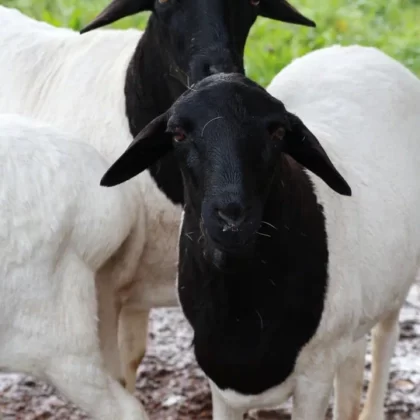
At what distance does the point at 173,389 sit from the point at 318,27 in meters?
4.40

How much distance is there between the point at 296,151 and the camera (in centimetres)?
340

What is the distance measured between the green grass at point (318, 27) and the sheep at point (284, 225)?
3627 millimetres

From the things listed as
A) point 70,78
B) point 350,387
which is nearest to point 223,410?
point 350,387

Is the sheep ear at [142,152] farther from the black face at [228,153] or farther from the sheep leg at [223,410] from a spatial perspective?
the sheep leg at [223,410]

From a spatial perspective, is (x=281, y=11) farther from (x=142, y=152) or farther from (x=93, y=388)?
(x=93, y=388)

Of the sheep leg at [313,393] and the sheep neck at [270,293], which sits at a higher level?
the sheep neck at [270,293]

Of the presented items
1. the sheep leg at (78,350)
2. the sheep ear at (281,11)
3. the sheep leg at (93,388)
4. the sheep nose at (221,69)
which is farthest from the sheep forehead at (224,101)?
the sheep ear at (281,11)

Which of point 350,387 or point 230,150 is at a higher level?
point 230,150

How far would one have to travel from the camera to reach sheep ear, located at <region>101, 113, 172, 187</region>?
11.2ft

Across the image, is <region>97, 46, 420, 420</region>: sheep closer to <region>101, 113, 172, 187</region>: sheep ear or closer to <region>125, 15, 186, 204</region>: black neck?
<region>101, 113, 172, 187</region>: sheep ear

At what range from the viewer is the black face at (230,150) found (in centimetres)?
304

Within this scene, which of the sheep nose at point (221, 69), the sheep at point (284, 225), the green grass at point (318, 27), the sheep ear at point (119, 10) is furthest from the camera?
the green grass at point (318, 27)

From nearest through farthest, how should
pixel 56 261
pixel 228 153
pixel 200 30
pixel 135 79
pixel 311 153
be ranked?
pixel 228 153, pixel 311 153, pixel 56 261, pixel 200 30, pixel 135 79

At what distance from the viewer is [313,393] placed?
367 centimetres
